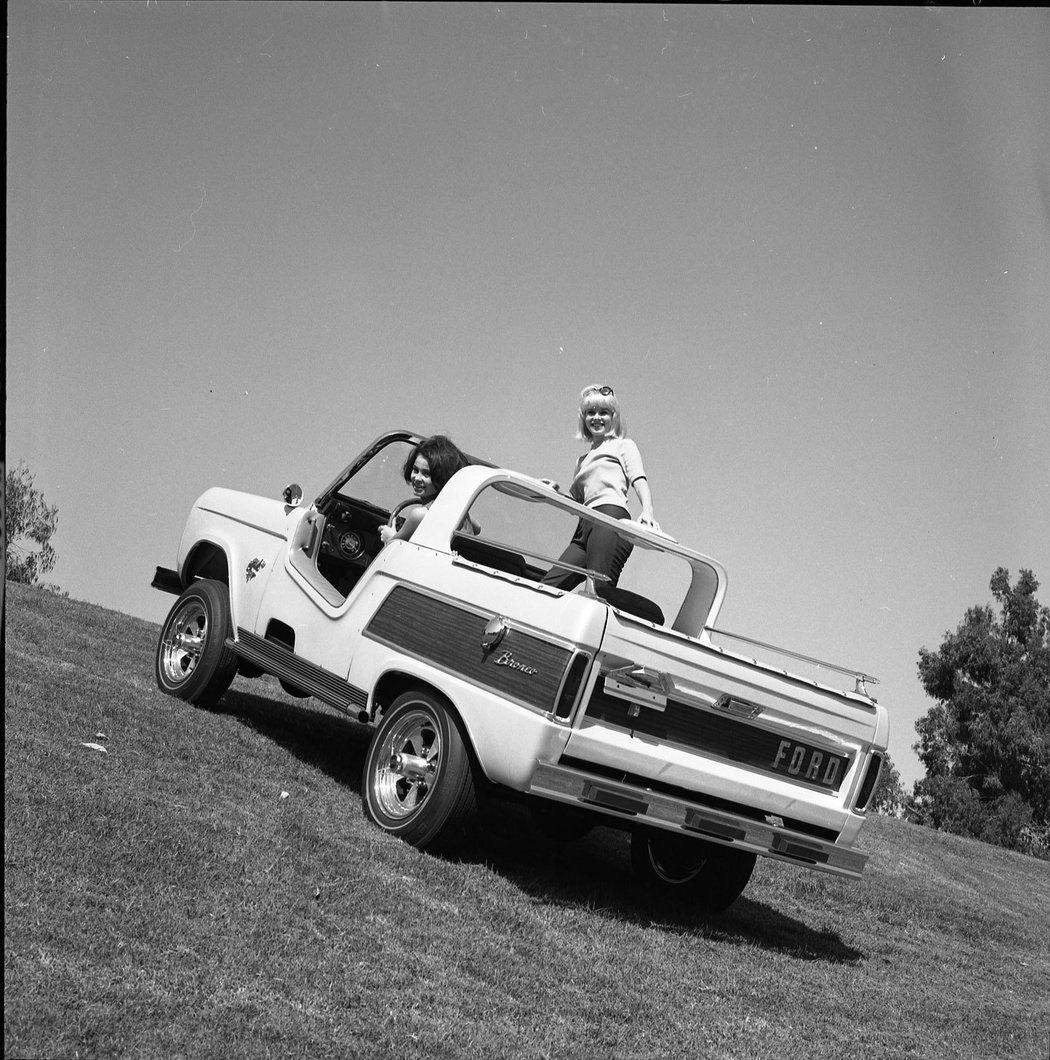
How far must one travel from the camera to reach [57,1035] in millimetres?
3025

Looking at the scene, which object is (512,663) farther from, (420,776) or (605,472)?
(605,472)

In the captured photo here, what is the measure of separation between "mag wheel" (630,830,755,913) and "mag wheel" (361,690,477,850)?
1178 mm

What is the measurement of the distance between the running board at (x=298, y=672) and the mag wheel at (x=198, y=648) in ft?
0.46

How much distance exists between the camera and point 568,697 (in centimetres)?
525

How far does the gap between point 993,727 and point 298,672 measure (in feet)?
103

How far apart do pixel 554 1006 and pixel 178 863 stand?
1.41 meters

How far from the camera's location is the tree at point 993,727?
32906 mm

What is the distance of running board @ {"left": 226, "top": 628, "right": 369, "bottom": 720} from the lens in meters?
6.47

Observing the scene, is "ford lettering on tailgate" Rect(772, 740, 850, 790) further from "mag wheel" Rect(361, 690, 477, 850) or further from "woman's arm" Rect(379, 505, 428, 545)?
"woman's arm" Rect(379, 505, 428, 545)

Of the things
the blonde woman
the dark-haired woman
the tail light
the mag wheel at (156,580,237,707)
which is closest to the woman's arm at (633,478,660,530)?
the blonde woman

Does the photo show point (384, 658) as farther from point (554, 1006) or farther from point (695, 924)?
point (554, 1006)

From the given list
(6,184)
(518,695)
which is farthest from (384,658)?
(6,184)

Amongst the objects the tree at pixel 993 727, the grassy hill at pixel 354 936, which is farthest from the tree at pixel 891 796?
the grassy hill at pixel 354 936

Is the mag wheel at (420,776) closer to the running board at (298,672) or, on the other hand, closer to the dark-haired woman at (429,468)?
the running board at (298,672)
